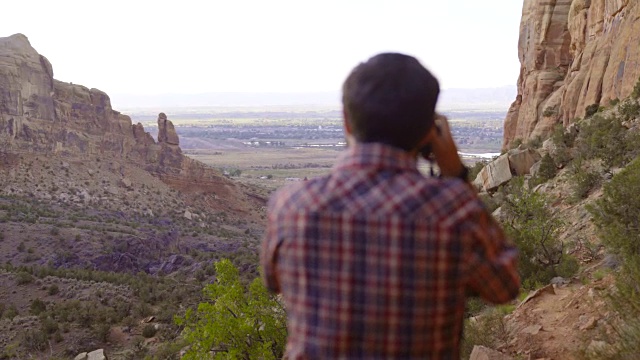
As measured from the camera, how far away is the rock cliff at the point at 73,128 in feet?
139

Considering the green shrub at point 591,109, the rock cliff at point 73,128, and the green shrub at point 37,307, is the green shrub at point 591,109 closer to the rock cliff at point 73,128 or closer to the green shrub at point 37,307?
the green shrub at point 37,307

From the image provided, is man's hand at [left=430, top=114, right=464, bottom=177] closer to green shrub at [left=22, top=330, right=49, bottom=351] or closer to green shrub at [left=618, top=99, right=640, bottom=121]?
green shrub at [left=22, top=330, right=49, bottom=351]

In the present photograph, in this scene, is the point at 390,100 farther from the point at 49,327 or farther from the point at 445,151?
the point at 49,327

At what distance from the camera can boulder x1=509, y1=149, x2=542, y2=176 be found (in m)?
20.8

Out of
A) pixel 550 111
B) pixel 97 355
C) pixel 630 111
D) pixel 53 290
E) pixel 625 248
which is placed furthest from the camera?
pixel 550 111

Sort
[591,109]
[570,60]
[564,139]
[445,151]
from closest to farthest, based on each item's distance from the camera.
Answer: [445,151], [564,139], [591,109], [570,60]

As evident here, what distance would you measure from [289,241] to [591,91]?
24.5 meters

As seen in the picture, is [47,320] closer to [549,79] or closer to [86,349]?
[86,349]

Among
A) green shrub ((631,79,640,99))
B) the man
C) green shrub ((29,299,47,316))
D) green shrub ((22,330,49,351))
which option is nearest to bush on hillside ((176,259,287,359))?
the man

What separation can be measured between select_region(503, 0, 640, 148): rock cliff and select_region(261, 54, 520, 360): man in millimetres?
20786

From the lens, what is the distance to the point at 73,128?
45.7 metres

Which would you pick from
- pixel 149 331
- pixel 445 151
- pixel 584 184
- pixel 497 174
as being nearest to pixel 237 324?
pixel 445 151

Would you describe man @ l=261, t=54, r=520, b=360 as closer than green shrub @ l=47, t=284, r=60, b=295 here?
Yes

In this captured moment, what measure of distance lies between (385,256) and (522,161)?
67.5 feet
